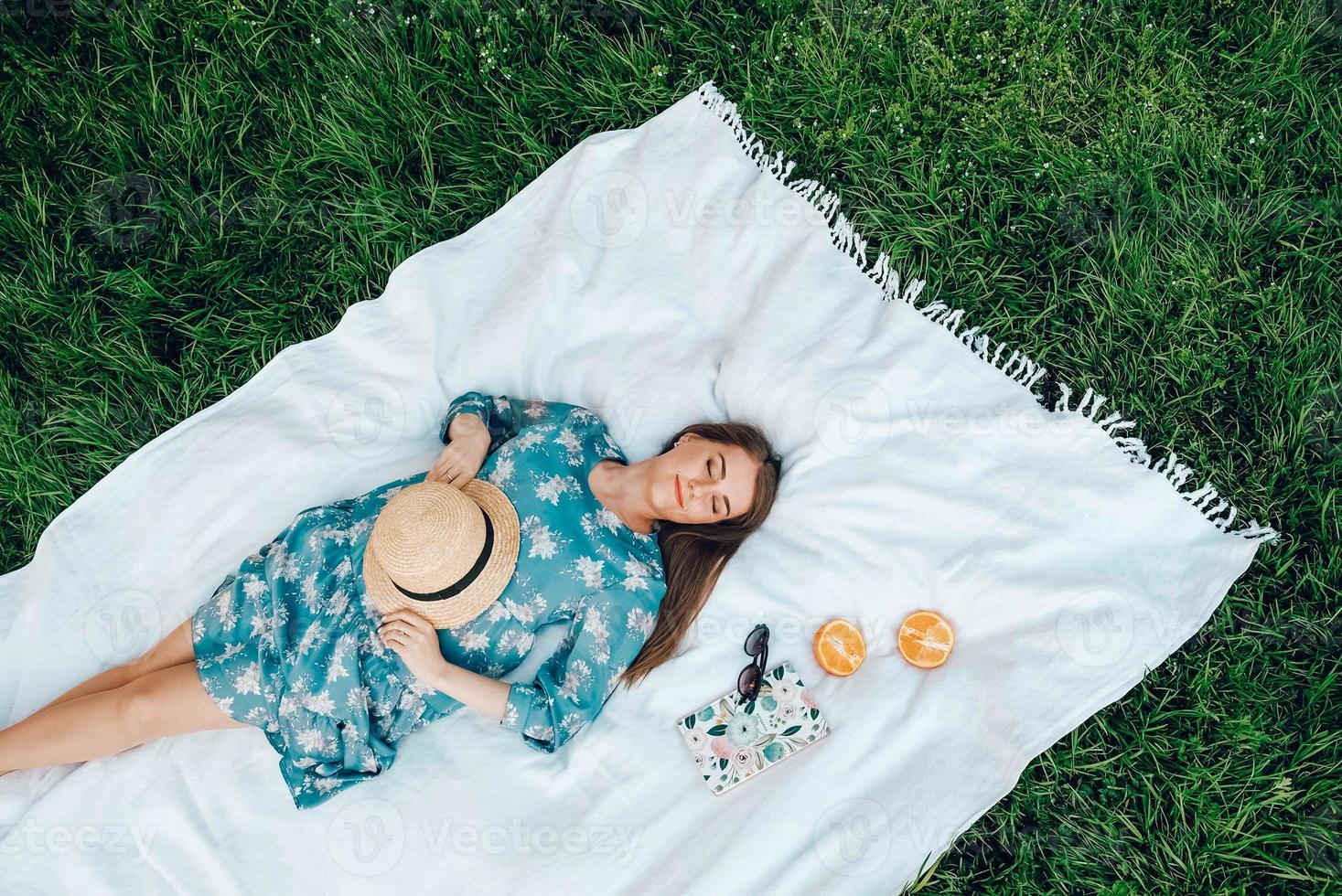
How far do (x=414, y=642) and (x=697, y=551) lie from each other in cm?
120

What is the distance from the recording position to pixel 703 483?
139 inches

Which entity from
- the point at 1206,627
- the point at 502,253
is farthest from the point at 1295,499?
the point at 502,253

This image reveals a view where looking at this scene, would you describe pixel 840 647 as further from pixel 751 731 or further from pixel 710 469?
pixel 710 469

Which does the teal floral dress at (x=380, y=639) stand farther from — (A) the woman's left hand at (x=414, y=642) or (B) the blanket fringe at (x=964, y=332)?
(B) the blanket fringe at (x=964, y=332)

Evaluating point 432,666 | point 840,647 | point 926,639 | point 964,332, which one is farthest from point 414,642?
point 964,332

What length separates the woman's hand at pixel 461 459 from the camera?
12.1 feet

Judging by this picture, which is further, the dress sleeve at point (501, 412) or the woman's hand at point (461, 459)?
the dress sleeve at point (501, 412)

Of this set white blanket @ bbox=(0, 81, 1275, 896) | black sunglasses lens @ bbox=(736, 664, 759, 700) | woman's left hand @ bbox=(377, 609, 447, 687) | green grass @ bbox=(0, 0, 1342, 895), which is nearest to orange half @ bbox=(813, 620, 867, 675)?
white blanket @ bbox=(0, 81, 1275, 896)

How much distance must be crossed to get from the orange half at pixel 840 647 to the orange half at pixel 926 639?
174 mm

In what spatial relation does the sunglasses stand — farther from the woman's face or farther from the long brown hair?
the woman's face

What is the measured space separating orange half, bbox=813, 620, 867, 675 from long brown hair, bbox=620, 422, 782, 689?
0.51 m

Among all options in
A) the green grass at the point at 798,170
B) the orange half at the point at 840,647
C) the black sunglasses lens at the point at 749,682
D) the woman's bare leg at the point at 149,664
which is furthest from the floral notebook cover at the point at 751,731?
the woman's bare leg at the point at 149,664

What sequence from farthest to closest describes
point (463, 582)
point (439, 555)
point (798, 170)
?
point (798, 170)
point (463, 582)
point (439, 555)

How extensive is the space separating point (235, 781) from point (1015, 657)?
3079mm
